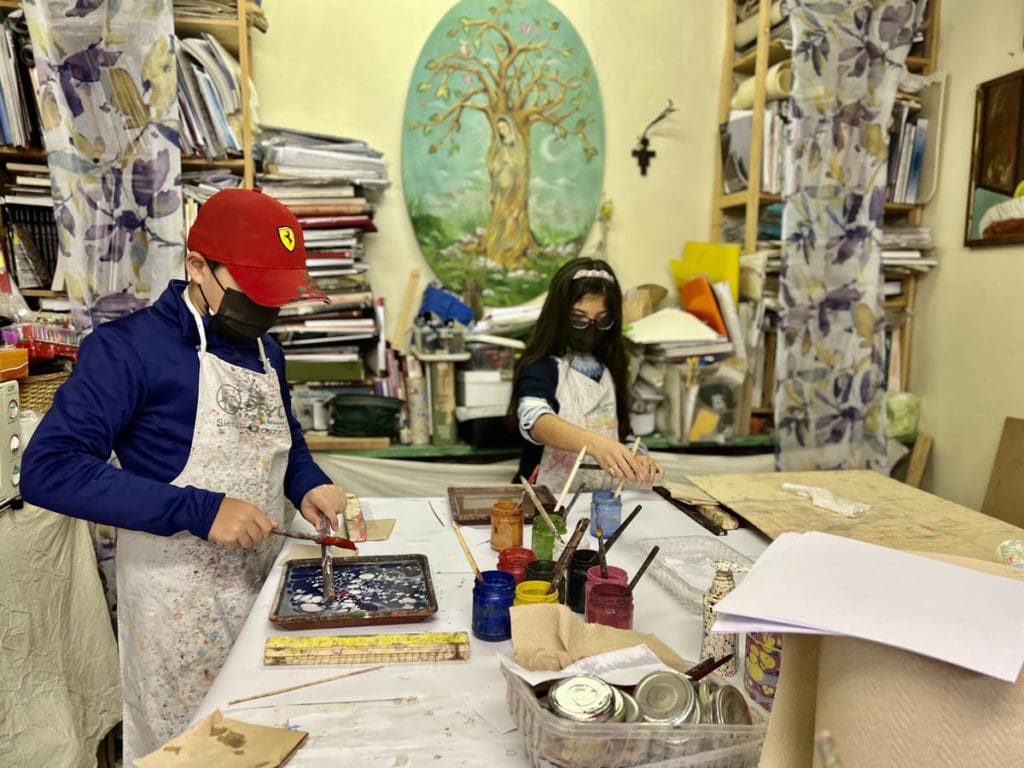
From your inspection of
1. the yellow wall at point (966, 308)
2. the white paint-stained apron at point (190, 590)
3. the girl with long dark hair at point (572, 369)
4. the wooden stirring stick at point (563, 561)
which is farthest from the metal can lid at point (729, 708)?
the yellow wall at point (966, 308)

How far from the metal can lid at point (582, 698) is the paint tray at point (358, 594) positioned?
1.43ft

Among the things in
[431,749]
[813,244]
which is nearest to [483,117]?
[813,244]

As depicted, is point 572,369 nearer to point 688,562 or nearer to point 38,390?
point 688,562

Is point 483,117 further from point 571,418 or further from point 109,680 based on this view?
point 109,680

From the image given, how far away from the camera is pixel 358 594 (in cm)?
141

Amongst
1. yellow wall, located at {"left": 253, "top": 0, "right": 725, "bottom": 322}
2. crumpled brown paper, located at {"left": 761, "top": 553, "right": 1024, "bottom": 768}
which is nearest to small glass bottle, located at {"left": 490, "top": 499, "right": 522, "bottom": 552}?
crumpled brown paper, located at {"left": 761, "top": 553, "right": 1024, "bottom": 768}

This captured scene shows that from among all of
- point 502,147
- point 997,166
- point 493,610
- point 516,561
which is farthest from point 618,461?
point 997,166

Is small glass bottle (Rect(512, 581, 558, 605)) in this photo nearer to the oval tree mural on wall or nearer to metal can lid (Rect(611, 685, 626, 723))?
metal can lid (Rect(611, 685, 626, 723))

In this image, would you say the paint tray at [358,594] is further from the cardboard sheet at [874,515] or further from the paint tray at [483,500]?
the cardboard sheet at [874,515]

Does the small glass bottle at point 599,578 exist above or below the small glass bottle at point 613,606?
above

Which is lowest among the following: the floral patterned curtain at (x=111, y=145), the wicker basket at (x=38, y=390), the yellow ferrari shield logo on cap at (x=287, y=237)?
the wicker basket at (x=38, y=390)

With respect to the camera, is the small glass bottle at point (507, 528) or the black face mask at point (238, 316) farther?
the small glass bottle at point (507, 528)

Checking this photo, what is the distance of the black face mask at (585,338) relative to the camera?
2.41 m

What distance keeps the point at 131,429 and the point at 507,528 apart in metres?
0.84
